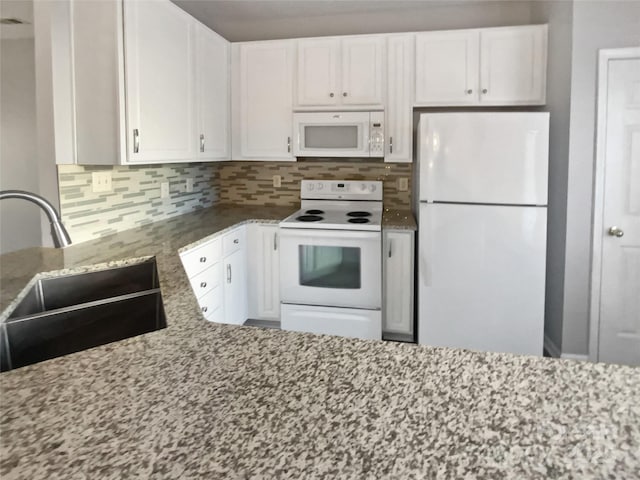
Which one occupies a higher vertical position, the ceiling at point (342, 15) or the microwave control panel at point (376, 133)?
the ceiling at point (342, 15)

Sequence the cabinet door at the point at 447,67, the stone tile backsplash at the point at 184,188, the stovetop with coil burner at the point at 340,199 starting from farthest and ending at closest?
1. the stovetop with coil burner at the point at 340,199
2. the cabinet door at the point at 447,67
3. the stone tile backsplash at the point at 184,188

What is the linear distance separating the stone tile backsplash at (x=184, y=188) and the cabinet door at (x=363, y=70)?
1.83 feet

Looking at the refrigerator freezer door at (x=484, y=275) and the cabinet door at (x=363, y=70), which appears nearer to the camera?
the refrigerator freezer door at (x=484, y=275)

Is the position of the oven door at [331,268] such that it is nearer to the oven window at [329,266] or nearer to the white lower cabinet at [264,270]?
the oven window at [329,266]

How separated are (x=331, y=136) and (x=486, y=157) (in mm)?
1204

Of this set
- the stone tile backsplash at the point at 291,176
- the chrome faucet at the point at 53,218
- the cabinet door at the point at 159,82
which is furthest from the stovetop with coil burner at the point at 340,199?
the chrome faucet at the point at 53,218

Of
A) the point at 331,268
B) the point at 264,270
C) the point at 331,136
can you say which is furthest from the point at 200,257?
the point at 331,136

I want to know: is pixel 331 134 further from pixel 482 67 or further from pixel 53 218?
pixel 53 218

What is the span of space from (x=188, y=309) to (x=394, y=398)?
30.3 inches

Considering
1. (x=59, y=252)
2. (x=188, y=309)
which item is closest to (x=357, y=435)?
(x=188, y=309)

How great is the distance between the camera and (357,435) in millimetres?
720

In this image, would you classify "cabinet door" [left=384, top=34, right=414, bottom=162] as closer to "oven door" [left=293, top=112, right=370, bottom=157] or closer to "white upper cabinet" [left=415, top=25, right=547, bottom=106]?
A: "white upper cabinet" [left=415, top=25, right=547, bottom=106]

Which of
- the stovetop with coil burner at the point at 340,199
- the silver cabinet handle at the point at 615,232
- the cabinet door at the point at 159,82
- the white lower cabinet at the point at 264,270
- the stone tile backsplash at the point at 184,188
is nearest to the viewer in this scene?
the cabinet door at the point at 159,82

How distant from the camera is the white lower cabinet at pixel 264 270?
3365 mm
